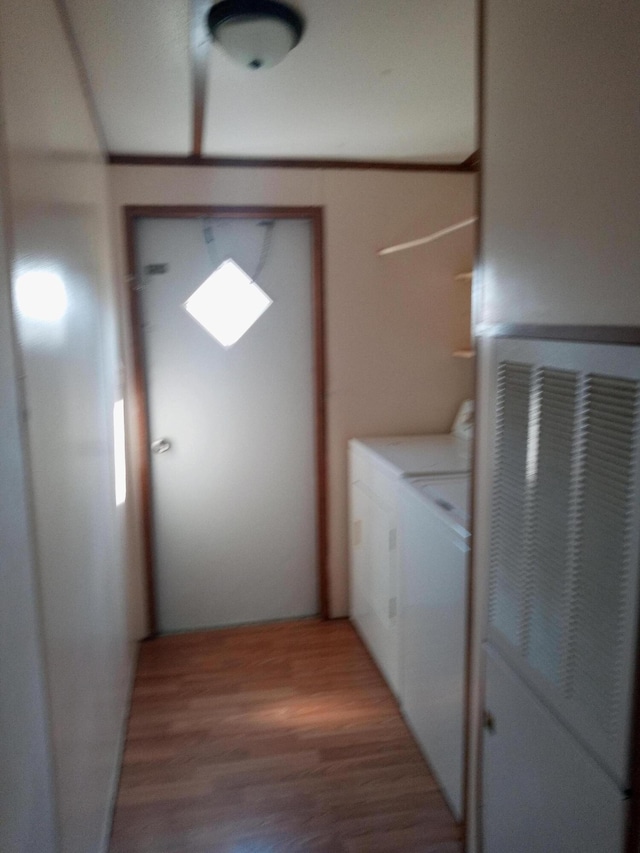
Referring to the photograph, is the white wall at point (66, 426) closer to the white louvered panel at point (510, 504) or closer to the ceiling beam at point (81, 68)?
the ceiling beam at point (81, 68)

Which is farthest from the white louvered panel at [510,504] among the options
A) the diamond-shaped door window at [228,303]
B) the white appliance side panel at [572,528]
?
the diamond-shaped door window at [228,303]

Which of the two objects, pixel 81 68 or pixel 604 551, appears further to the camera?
pixel 81 68

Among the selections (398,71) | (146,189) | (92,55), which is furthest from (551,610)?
(146,189)

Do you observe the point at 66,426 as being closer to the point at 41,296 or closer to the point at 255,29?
the point at 41,296

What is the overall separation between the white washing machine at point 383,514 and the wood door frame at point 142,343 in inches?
6.4

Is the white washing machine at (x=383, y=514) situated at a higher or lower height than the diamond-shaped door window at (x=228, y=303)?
lower

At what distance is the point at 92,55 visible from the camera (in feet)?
5.92

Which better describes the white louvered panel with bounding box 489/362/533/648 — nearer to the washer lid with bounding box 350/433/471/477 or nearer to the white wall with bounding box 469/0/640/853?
the white wall with bounding box 469/0/640/853

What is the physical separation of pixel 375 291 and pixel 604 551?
2.18 m

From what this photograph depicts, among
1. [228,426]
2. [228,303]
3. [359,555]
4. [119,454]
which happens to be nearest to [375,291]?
[228,303]

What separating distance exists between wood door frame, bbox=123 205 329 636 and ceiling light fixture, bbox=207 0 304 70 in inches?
45.4

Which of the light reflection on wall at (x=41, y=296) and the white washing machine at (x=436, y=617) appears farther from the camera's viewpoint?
the white washing machine at (x=436, y=617)

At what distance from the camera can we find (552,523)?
1.20 metres

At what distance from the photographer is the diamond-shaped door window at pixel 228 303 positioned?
296 cm
